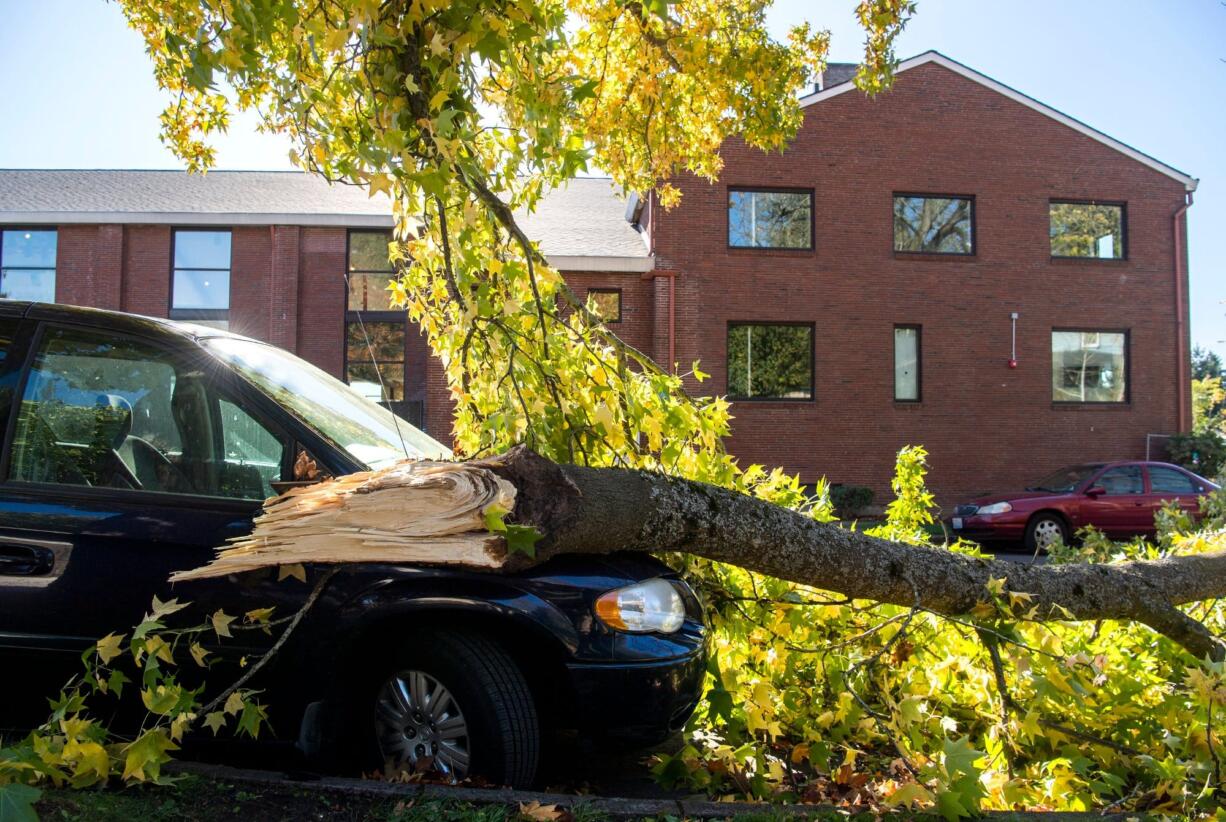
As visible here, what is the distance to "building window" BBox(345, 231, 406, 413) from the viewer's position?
19.9m

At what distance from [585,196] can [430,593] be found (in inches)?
849

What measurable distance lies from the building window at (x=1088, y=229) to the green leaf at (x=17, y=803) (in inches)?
845

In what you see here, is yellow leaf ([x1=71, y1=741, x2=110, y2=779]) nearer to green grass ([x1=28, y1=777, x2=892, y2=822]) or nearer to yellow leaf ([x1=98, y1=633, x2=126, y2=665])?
green grass ([x1=28, y1=777, x2=892, y2=822])

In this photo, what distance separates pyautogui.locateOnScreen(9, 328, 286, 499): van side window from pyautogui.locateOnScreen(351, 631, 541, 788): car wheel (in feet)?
2.62

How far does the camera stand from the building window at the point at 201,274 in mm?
19875

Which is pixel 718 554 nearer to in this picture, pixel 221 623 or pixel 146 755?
pixel 221 623

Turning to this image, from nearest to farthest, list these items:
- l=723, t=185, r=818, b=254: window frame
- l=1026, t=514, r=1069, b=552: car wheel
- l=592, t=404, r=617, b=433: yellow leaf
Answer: l=592, t=404, r=617, b=433: yellow leaf
l=1026, t=514, r=1069, b=552: car wheel
l=723, t=185, r=818, b=254: window frame

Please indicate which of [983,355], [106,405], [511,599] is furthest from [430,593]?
[983,355]

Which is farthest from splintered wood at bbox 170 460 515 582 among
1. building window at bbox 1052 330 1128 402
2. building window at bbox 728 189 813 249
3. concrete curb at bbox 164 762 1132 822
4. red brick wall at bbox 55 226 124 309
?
building window at bbox 1052 330 1128 402

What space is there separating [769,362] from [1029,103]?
833cm

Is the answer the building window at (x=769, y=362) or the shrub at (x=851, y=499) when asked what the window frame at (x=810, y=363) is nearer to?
the building window at (x=769, y=362)

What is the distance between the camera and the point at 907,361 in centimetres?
1933

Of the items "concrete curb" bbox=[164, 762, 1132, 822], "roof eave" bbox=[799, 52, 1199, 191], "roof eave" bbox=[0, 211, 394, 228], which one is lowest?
"concrete curb" bbox=[164, 762, 1132, 822]

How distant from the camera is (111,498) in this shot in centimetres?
305
